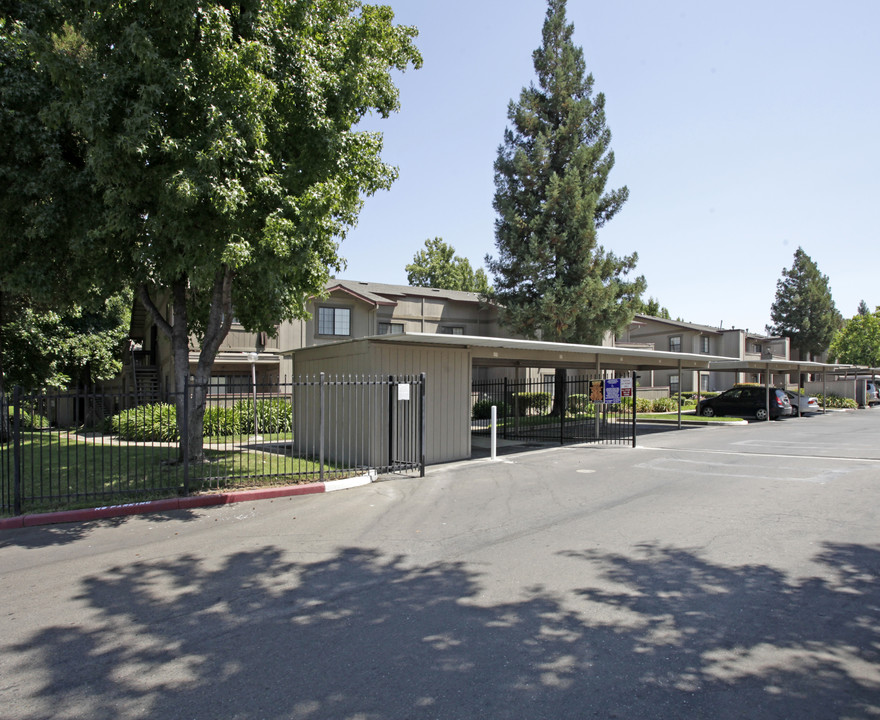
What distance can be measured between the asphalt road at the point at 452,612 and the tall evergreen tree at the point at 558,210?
1776cm

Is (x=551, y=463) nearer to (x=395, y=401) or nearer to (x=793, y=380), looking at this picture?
(x=395, y=401)

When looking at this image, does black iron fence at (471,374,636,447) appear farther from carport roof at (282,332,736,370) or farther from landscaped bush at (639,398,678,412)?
landscaped bush at (639,398,678,412)

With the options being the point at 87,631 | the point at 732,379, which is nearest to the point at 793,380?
the point at 732,379

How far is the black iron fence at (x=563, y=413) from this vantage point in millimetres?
16797

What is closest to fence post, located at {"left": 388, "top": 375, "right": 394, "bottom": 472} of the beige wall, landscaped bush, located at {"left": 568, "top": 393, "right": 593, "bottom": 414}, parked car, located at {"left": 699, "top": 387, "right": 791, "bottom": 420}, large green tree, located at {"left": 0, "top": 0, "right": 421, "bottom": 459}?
the beige wall

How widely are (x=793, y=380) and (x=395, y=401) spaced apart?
58101 mm

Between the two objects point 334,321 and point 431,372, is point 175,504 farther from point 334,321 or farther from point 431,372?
point 334,321

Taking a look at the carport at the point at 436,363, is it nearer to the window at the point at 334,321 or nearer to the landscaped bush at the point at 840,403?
the window at the point at 334,321

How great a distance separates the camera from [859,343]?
192 ft

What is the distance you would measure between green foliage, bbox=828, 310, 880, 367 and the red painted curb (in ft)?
211

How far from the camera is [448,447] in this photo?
547 inches

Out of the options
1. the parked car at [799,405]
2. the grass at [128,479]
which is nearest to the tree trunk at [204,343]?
the grass at [128,479]

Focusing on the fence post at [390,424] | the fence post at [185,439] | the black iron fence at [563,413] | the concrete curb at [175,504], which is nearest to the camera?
the concrete curb at [175,504]

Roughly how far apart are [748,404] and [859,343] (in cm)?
3967
